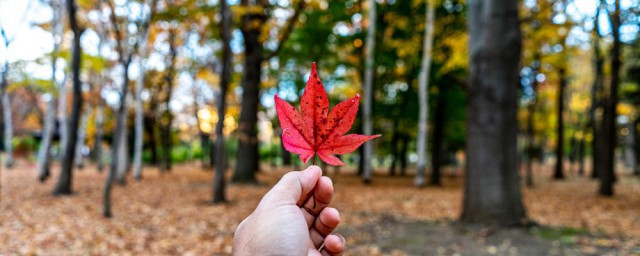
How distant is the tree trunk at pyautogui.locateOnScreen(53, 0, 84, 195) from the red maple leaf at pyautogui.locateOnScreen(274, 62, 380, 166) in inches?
359

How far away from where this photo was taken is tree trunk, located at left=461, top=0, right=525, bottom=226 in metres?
5.95

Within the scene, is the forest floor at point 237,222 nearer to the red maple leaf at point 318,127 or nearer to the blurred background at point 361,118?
the blurred background at point 361,118

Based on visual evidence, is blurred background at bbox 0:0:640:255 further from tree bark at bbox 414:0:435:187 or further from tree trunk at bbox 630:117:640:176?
tree trunk at bbox 630:117:640:176

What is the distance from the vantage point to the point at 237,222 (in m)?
6.82

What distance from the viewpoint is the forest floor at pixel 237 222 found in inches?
205

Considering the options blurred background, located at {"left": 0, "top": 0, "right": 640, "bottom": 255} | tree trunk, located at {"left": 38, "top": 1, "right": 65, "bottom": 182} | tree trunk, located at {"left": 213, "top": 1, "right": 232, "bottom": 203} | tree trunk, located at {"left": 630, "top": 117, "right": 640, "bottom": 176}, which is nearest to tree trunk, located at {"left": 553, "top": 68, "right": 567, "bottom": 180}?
blurred background, located at {"left": 0, "top": 0, "right": 640, "bottom": 255}

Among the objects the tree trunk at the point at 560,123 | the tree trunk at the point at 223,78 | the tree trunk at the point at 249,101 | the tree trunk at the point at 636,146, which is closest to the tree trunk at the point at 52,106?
the tree trunk at the point at 249,101

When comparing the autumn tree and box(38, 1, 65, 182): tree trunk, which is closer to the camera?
the autumn tree

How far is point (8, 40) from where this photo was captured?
5125 millimetres

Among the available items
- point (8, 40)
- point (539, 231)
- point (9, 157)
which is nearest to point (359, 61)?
point (539, 231)

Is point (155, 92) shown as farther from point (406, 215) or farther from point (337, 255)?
point (337, 255)

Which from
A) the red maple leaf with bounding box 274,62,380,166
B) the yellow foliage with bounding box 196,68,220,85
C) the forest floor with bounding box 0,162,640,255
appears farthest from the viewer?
the yellow foliage with bounding box 196,68,220,85

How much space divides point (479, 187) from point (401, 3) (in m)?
9.43

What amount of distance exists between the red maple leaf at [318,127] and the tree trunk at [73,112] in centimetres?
911
